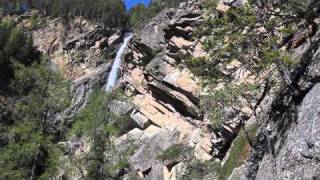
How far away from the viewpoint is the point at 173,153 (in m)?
46.4

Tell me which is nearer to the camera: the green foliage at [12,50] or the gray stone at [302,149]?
the gray stone at [302,149]

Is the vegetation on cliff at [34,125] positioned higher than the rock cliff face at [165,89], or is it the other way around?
the vegetation on cliff at [34,125]

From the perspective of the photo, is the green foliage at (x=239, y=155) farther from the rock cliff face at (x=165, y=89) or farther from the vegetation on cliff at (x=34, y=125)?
the vegetation on cliff at (x=34, y=125)

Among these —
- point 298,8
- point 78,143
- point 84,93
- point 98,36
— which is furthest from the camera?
point 98,36

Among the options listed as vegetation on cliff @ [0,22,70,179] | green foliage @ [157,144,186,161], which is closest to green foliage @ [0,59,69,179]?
vegetation on cliff @ [0,22,70,179]

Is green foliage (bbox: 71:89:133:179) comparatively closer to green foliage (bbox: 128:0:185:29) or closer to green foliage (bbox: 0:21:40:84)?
green foliage (bbox: 0:21:40:84)

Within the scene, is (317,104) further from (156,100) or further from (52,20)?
(52,20)

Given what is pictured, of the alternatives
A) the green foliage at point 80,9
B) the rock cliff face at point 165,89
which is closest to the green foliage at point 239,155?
the rock cliff face at point 165,89

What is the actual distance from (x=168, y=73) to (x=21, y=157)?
106 ft

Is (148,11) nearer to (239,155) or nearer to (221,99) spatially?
(239,155)

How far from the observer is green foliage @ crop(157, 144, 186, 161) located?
46344 mm

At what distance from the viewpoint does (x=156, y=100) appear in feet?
201

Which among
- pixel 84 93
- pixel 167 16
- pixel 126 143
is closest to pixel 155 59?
pixel 167 16

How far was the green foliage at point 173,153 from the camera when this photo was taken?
152 ft
